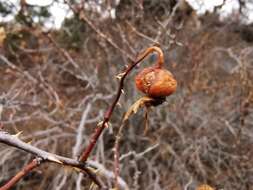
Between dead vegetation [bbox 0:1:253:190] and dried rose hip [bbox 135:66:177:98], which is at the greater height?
dead vegetation [bbox 0:1:253:190]

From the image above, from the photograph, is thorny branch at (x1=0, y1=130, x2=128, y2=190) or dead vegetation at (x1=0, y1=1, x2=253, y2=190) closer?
thorny branch at (x1=0, y1=130, x2=128, y2=190)

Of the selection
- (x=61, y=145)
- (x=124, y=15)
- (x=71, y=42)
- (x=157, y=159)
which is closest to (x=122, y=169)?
(x=157, y=159)

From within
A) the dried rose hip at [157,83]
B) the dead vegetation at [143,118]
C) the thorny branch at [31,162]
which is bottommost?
the thorny branch at [31,162]

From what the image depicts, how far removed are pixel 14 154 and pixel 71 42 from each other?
2.22m

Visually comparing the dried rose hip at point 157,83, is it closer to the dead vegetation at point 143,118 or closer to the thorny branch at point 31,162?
the thorny branch at point 31,162

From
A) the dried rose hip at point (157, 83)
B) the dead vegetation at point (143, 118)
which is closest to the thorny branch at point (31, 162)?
the dried rose hip at point (157, 83)

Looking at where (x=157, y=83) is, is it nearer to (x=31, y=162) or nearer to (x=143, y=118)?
(x=31, y=162)

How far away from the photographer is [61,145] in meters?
3.55

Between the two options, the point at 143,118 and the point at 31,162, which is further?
the point at 143,118

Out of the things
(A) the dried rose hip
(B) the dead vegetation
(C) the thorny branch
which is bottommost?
(C) the thorny branch

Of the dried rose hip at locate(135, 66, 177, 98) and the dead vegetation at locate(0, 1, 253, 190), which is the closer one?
the dried rose hip at locate(135, 66, 177, 98)

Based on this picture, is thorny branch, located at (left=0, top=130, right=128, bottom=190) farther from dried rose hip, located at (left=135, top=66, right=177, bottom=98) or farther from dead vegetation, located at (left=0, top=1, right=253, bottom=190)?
dead vegetation, located at (left=0, top=1, right=253, bottom=190)

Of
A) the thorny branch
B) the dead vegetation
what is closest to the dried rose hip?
the thorny branch

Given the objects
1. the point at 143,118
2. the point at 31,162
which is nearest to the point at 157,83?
the point at 31,162
